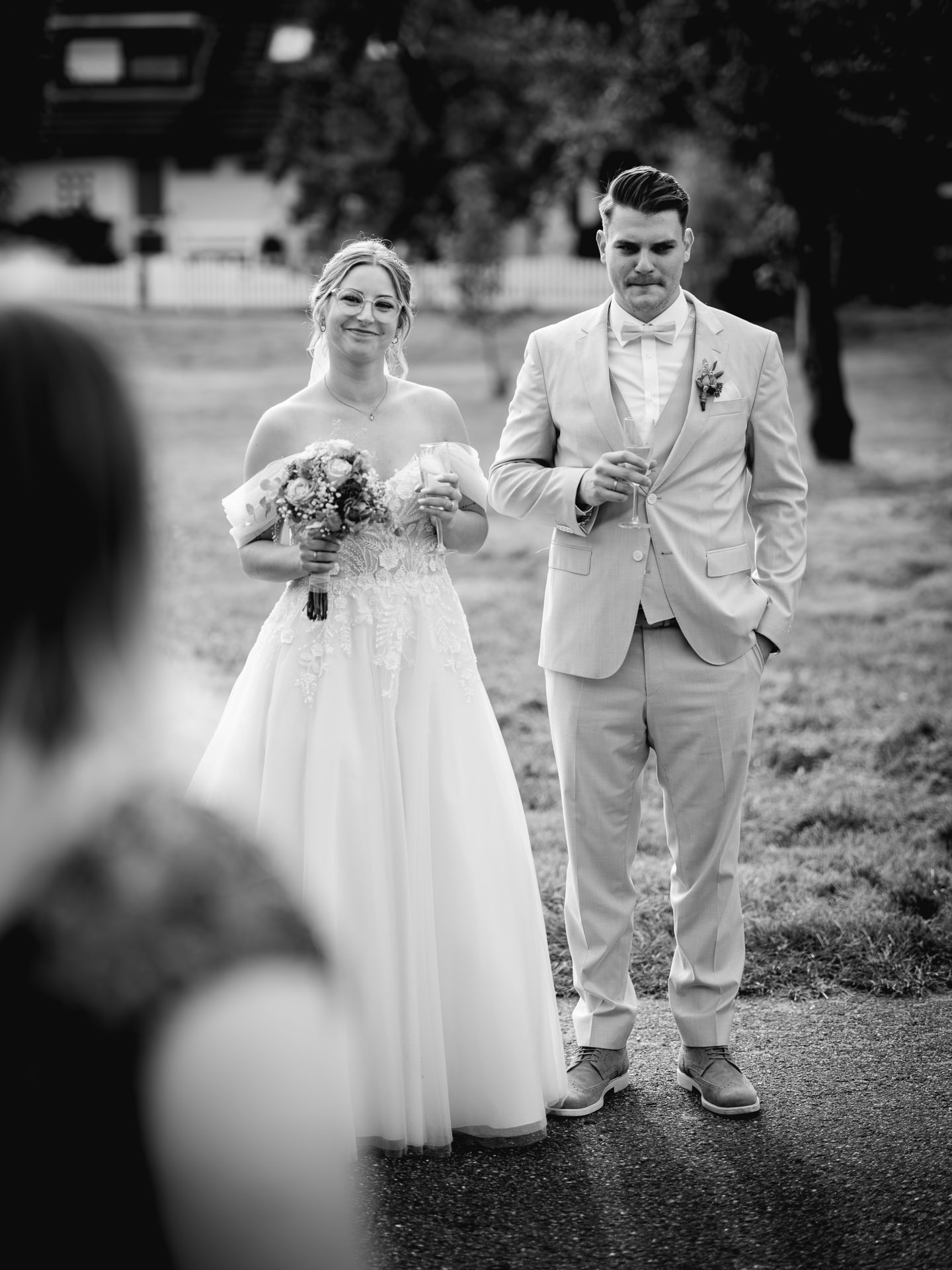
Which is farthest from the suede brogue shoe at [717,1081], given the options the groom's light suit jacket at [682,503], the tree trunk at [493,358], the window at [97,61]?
the window at [97,61]

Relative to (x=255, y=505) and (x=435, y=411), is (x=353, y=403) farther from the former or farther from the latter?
(x=255, y=505)

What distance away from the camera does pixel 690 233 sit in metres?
4.52

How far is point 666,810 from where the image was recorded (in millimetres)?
4555

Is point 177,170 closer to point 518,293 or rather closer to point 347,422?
point 518,293

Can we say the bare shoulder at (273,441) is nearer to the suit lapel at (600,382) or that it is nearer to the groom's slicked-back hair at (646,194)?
the suit lapel at (600,382)

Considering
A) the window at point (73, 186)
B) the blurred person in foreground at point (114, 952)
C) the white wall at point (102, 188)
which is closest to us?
the blurred person in foreground at point (114, 952)

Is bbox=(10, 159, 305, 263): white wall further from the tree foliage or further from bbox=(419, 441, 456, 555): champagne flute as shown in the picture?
bbox=(419, 441, 456, 555): champagne flute

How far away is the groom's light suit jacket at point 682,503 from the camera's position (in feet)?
14.3

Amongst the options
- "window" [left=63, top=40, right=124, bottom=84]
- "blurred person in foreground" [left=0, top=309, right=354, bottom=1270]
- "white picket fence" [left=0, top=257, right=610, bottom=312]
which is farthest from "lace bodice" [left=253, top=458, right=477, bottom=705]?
"window" [left=63, top=40, right=124, bottom=84]

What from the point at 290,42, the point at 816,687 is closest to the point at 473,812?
the point at 816,687

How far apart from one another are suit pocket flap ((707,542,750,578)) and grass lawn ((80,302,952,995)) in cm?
162

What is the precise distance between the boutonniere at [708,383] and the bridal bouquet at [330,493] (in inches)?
39.8

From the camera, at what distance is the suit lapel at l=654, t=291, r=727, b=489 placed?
14.3ft

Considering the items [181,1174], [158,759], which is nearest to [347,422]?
[158,759]
